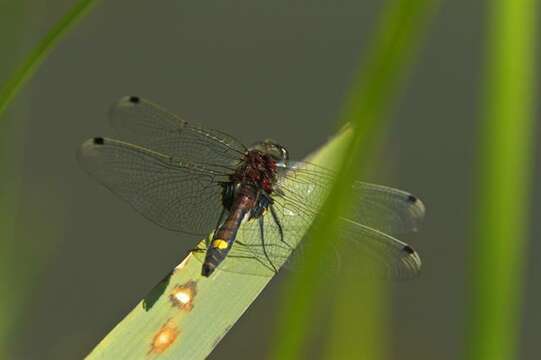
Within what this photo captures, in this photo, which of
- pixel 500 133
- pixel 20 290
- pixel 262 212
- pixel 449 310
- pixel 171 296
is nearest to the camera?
pixel 500 133

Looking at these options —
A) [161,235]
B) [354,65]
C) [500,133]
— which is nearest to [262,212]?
[500,133]

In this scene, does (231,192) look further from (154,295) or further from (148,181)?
(154,295)

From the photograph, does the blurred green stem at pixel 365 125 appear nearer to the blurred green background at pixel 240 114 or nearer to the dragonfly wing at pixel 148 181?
the dragonfly wing at pixel 148 181

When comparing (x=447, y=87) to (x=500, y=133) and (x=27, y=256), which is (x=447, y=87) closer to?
(x=27, y=256)

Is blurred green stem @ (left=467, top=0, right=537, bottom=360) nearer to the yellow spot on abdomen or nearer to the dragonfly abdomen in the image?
the dragonfly abdomen

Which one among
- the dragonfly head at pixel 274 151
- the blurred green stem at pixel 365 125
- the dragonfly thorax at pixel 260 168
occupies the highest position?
the dragonfly head at pixel 274 151

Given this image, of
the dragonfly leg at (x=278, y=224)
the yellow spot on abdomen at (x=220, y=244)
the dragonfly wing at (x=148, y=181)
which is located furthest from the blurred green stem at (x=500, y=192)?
the dragonfly wing at (x=148, y=181)
